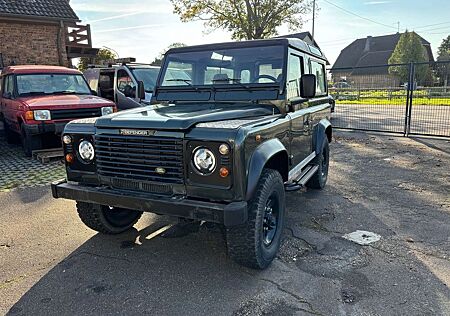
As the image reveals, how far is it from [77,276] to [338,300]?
2.16 metres

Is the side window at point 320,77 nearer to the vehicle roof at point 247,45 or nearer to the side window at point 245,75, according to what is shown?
the vehicle roof at point 247,45

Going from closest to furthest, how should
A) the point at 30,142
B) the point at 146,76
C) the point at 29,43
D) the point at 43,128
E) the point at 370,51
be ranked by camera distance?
the point at 43,128, the point at 30,142, the point at 146,76, the point at 29,43, the point at 370,51

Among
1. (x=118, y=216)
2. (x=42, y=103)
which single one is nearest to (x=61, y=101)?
(x=42, y=103)

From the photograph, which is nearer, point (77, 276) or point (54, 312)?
point (54, 312)

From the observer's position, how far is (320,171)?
5.40 metres

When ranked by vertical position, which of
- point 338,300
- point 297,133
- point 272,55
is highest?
point 272,55

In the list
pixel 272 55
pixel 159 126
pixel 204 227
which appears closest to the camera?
pixel 159 126

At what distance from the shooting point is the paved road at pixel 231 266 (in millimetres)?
2697

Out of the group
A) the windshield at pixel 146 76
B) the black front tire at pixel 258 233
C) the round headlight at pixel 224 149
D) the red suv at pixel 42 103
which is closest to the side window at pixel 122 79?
the windshield at pixel 146 76

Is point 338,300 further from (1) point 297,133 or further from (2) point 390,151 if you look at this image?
(2) point 390,151

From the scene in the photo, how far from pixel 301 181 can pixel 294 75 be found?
1.19 metres

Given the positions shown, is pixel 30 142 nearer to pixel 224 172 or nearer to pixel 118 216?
pixel 118 216

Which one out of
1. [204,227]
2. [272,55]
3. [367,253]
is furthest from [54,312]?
[272,55]

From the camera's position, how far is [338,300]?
2.73m
